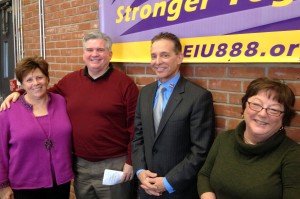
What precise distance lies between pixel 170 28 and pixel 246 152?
3.26ft

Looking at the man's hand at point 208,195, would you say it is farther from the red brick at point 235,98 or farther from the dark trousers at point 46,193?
the dark trousers at point 46,193

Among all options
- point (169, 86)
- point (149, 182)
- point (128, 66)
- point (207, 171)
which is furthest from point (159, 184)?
point (128, 66)

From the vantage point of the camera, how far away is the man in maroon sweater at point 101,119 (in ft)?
7.05

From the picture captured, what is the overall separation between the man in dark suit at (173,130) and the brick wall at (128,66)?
0.47 ft

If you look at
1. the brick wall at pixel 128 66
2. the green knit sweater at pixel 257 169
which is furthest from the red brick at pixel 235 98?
the green knit sweater at pixel 257 169

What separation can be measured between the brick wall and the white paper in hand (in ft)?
2.28

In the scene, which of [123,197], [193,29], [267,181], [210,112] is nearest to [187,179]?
[210,112]

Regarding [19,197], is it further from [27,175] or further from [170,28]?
[170,28]

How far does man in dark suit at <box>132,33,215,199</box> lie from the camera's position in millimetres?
1715

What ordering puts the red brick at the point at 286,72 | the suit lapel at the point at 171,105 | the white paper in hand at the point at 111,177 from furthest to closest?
the white paper in hand at the point at 111,177
the suit lapel at the point at 171,105
the red brick at the point at 286,72

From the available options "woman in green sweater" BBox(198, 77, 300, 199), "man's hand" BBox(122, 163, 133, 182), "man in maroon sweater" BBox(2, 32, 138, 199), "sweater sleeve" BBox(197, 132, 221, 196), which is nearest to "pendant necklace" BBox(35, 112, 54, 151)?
"man in maroon sweater" BBox(2, 32, 138, 199)

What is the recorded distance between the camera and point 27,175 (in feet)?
6.73

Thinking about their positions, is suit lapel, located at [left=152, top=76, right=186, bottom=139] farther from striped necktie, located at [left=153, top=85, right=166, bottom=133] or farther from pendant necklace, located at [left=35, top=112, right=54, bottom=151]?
pendant necklace, located at [left=35, top=112, right=54, bottom=151]

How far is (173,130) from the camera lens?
5.71 feet
